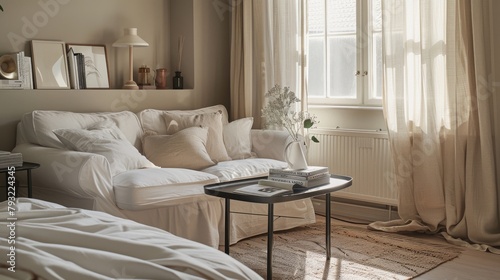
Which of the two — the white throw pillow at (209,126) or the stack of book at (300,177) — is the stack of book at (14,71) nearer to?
the white throw pillow at (209,126)

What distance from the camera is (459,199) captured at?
4535mm

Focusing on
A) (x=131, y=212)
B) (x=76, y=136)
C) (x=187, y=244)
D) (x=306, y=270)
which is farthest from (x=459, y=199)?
(x=187, y=244)

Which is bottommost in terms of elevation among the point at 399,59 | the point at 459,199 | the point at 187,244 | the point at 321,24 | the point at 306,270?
the point at 306,270

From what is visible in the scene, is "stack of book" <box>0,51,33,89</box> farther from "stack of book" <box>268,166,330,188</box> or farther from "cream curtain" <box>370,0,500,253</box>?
"cream curtain" <box>370,0,500,253</box>

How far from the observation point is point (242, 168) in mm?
4703

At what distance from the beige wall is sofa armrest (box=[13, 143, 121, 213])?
27.4 inches

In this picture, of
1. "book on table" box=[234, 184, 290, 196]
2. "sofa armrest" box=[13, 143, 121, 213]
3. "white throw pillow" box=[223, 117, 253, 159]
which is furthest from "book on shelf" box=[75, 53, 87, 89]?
"book on table" box=[234, 184, 290, 196]

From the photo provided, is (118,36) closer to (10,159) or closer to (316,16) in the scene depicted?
(316,16)

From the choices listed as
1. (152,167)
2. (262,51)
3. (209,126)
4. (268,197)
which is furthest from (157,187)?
(262,51)

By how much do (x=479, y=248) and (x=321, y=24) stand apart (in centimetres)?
226

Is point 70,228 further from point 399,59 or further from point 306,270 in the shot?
Answer: point 399,59

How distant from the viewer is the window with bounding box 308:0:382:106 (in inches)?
205

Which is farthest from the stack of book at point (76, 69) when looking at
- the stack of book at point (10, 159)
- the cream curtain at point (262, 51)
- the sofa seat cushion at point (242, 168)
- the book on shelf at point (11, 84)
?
the cream curtain at point (262, 51)

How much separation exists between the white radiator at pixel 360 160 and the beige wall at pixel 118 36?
116 cm
